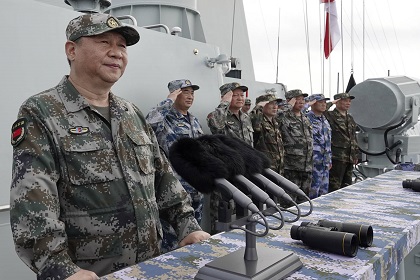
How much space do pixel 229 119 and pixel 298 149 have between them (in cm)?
140

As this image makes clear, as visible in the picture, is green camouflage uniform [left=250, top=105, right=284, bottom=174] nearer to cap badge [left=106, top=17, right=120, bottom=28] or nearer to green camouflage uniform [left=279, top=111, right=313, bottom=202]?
green camouflage uniform [left=279, top=111, right=313, bottom=202]

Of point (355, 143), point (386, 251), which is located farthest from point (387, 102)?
point (386, 251)

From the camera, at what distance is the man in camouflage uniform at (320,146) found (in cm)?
551

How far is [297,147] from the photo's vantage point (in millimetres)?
5270

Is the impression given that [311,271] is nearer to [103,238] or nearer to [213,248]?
[213,248]

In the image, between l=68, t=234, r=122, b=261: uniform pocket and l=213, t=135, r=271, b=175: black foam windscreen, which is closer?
l=213, t=135, r=271, b=175: black foam windscreen

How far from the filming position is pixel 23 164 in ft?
4.07

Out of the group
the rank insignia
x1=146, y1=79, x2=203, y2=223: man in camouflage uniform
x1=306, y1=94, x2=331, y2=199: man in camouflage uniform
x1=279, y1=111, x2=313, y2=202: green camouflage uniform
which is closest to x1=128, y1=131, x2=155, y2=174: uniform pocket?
the rank insignia

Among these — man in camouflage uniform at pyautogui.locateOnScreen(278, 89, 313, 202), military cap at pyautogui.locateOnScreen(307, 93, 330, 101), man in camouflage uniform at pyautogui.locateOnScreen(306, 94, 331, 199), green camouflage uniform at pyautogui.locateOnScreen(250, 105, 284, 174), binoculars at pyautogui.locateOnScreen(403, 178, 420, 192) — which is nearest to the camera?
binoculars at pyautogui.locateOnScreen(403, 178, 420, 192)

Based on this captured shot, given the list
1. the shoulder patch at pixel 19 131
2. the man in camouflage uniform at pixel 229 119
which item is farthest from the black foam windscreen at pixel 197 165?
the man in camouflage uniform at pixel 229 119

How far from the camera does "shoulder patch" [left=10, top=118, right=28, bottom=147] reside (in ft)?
4.18

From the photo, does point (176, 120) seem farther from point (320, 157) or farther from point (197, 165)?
point (320, 157)

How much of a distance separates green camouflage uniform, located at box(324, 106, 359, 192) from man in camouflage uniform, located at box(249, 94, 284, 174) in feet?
4.43

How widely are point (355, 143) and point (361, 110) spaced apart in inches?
23.5
